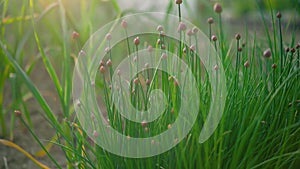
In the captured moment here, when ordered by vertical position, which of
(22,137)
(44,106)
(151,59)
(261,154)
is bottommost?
(22,137)

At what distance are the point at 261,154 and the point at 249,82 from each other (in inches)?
7.6

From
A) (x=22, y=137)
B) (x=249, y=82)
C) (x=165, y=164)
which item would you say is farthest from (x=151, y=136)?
(x=22, y=137)

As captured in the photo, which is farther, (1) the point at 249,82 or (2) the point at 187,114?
(1) the point at 249,82

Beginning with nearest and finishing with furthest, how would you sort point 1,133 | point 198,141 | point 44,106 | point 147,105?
point 198,141
point 147,105
point 44,106
point 1,133

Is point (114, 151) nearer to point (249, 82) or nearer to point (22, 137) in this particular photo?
point (249, 82)

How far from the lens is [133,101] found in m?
1.03

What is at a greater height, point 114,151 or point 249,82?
point 249,82

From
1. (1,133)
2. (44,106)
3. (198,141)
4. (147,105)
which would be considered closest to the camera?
(198,141)

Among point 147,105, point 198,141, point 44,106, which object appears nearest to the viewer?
point 198,141

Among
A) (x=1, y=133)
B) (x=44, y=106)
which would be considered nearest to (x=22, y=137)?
(x=1, y=133)

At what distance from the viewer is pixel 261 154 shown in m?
1.01

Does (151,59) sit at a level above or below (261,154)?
above

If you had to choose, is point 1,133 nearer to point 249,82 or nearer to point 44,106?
point 44,106

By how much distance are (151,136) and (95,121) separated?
16cm
